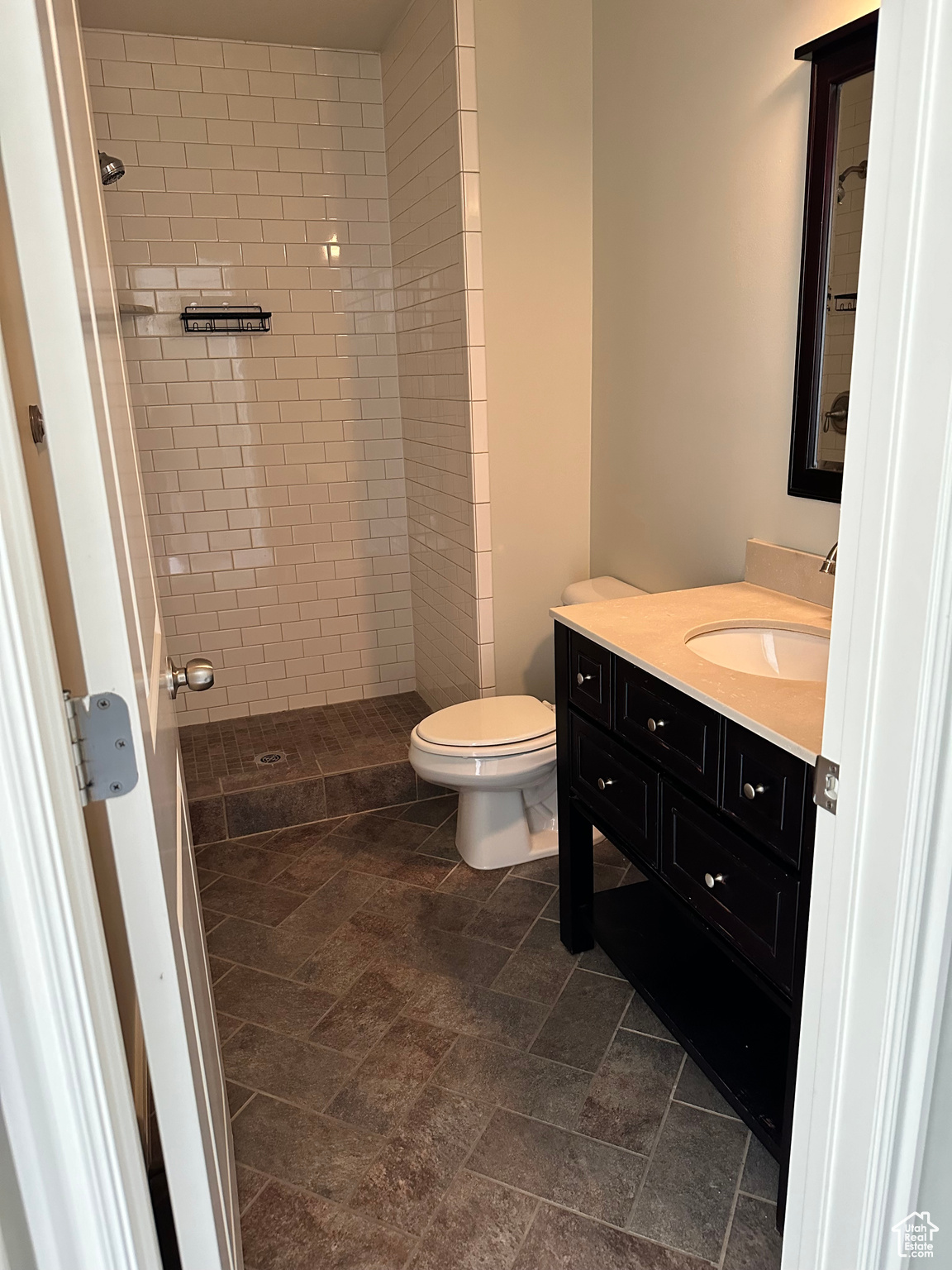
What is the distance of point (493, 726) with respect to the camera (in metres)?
2.76

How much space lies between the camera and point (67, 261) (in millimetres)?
766

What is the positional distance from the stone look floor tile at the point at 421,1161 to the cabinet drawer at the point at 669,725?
33.3 inches

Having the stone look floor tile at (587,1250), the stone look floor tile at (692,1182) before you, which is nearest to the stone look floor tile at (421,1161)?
the stone look floor tile at (587,1250)

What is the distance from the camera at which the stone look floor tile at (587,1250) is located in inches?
61.3

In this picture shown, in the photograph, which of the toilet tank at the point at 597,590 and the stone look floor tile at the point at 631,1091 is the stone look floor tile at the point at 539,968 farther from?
the toilet tank at the point at 597,590

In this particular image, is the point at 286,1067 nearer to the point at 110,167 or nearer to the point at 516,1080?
the point at 516,1080

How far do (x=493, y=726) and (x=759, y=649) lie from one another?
98 centimetres

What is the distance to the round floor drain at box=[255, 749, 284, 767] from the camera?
132 inches

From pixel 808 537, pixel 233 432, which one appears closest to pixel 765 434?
pixel 808 537

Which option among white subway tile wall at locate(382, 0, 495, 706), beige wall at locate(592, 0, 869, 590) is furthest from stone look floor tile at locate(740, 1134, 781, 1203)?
white subway tile wall at locate(382, 0, 495, 706)

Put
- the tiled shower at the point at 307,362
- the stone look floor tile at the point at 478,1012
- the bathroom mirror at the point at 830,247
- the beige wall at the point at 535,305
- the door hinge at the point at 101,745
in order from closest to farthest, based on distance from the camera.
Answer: the door hinge at the point at 101,745
the bathroom mirror at the point at 830,247
the stone look floor tile at the point at 478,1012
the beige wall at the point at 535,305
the tiled shower at the point at 307,362

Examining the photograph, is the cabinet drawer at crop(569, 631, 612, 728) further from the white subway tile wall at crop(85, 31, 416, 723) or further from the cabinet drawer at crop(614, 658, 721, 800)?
the white subway tile wall at crop(85, 31, 416, 723)

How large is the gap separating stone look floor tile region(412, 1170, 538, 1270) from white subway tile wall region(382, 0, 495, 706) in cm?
173

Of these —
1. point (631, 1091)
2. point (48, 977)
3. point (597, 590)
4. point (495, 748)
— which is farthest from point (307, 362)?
point (48, 977)
